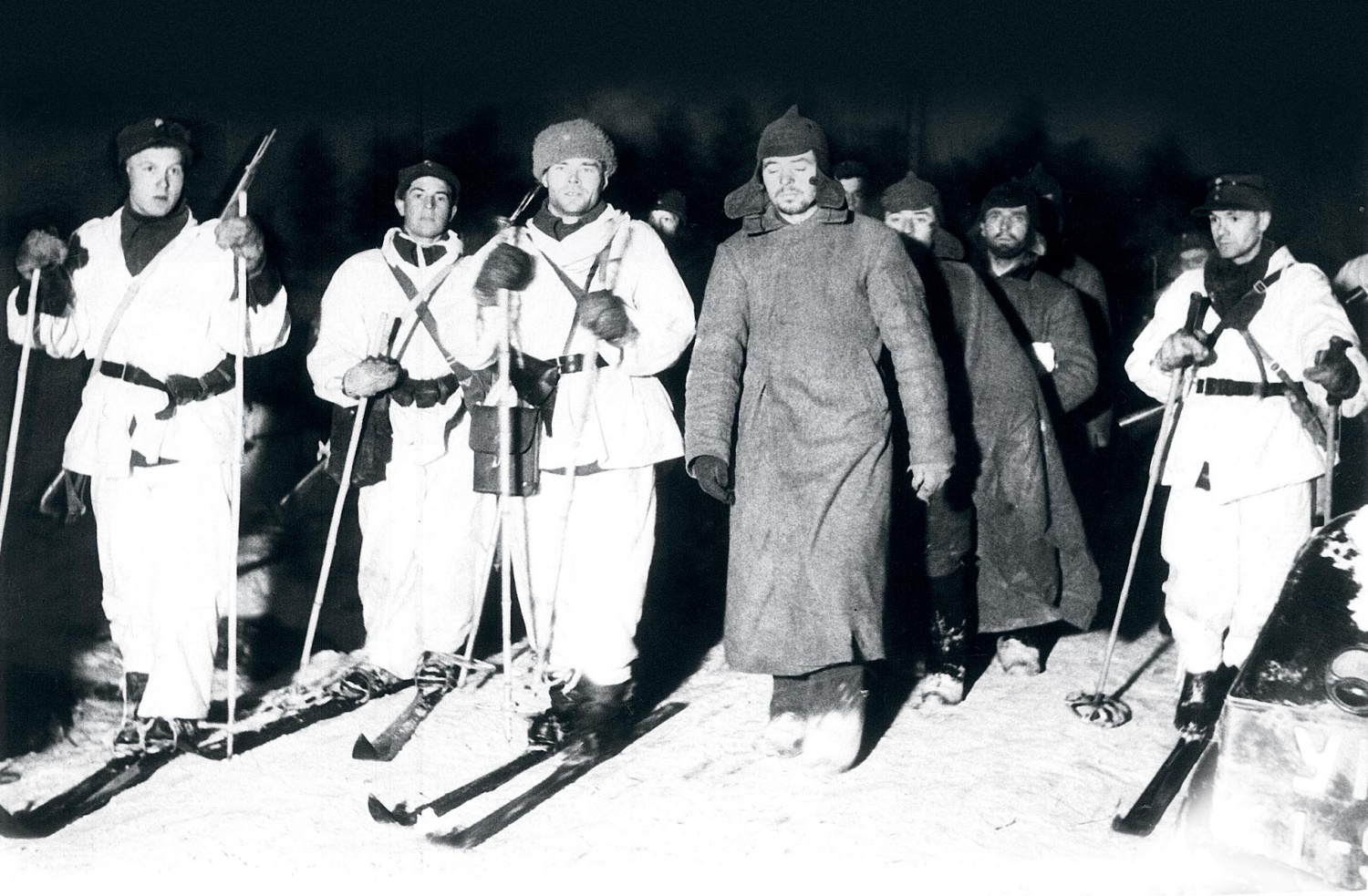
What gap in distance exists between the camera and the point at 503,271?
3842mm

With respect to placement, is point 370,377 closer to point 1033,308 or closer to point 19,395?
point 19,395

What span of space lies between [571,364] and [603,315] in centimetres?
25

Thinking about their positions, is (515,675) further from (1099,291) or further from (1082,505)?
(1099,291)

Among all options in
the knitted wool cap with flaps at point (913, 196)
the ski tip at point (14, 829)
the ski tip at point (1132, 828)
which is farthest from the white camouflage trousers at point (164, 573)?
the ski tip at point (1132, 828)

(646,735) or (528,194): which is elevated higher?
(528,194)

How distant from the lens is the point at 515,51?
4.01m

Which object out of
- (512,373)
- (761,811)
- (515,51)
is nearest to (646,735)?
(761,811)

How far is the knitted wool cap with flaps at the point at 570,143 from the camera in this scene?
3.84 metres

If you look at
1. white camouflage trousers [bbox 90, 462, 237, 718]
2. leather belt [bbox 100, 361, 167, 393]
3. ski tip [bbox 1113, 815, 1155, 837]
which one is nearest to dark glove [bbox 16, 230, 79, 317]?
leather belt [bbox 100, 361, 167, 393]

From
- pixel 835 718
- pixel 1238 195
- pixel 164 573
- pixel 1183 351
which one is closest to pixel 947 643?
pixel 835 718

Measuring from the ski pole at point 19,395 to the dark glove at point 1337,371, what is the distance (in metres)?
3.62

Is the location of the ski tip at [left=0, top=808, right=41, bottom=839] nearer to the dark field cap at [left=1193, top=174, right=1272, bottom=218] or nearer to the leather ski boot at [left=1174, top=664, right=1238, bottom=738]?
the leather ski boot at [left=1174, top=664, right=1238, bottom=738]

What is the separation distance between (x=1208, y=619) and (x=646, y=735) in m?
1.76

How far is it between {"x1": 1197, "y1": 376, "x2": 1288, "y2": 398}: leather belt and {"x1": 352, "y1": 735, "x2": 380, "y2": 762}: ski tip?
2699mm
